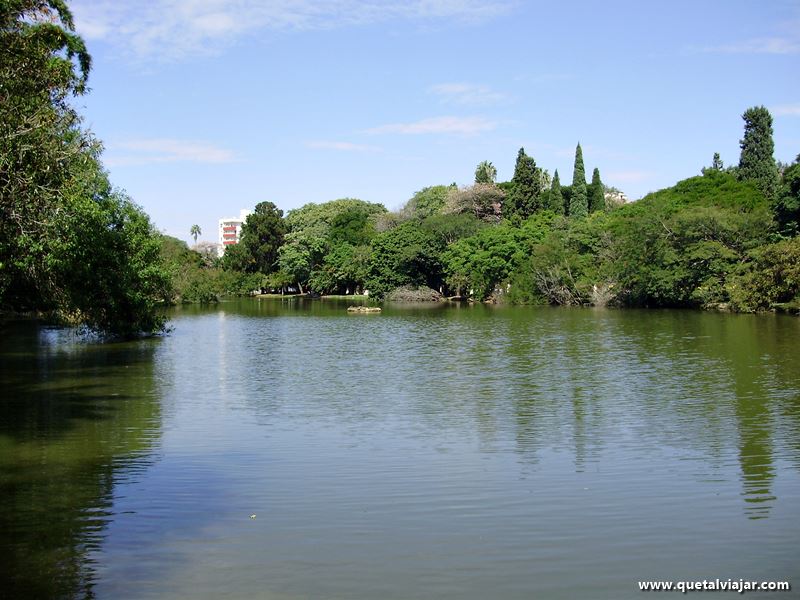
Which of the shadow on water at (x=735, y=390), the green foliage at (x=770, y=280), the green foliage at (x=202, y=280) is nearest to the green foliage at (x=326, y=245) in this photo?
the green foliage at (x=202, y=280)

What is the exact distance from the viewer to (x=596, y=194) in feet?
239

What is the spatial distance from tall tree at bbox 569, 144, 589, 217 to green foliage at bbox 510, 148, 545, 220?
3.09 metres

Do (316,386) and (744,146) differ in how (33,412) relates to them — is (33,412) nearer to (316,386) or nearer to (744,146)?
(316,386)

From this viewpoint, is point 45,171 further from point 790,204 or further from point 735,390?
point 790,204

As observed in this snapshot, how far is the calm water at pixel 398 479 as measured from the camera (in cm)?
671

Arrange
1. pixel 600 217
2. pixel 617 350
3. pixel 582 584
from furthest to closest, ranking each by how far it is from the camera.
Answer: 1. pixel 600 217
2. pixel 617 350
3. pixel 582 584

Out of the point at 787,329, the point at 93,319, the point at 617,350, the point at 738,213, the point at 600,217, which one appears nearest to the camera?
the point at 617,350

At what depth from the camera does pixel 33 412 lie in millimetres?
14883

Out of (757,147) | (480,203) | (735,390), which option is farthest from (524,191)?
(735,390)

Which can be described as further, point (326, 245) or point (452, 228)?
point (326, 245)

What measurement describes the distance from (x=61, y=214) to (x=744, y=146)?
2302 inches

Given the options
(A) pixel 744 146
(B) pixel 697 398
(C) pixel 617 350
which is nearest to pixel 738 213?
(A) pixel 744 146

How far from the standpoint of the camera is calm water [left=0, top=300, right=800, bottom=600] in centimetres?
671

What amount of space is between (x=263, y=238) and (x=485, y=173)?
27.6 metres
